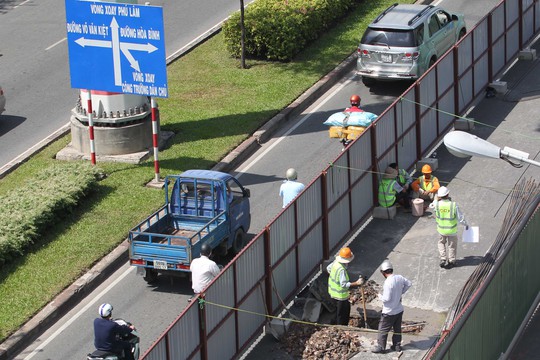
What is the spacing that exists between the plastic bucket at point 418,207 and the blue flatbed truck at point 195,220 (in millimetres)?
3294

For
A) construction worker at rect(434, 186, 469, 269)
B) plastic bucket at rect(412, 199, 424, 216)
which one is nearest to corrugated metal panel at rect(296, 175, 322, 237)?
construction worker at rect(434, 186, 469, 269)

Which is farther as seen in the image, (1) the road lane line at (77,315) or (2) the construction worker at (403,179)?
(2) the construction worker at (403,179)

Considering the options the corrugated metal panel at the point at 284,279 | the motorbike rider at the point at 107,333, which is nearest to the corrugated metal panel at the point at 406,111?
the corrugated metal panel at the point at 284,279

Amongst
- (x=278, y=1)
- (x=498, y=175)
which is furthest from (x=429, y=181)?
(x=278, y=1)

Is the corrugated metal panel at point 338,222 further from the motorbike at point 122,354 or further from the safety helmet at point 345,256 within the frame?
the motorbike at point 122,354

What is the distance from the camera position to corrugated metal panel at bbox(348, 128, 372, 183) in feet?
73.9

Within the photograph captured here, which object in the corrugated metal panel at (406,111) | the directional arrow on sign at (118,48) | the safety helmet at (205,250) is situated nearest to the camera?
the safety helmet at (205,250)

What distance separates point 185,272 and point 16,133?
9.81 metres

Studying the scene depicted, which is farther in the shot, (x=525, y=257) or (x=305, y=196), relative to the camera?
(x=305, y=196)

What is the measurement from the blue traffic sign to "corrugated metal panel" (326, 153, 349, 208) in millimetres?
4976

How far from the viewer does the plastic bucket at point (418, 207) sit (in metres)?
23.5

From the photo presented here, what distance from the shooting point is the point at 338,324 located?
19.3 meters

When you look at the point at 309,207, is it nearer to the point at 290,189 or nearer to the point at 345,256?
the point at 290,189

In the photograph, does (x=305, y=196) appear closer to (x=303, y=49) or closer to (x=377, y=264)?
(x=377, y=264)
